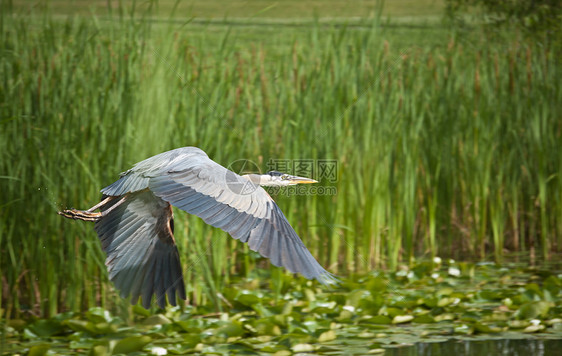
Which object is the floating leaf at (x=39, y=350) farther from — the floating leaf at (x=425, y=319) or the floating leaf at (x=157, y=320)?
the floating leaf at (x=425, y=319)

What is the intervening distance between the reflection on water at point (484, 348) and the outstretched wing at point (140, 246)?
116 cm

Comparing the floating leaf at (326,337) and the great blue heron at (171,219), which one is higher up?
the great blue heron at (171,219)

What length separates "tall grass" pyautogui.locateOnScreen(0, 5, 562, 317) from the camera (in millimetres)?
Result: 3619

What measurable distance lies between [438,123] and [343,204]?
3.20 feet

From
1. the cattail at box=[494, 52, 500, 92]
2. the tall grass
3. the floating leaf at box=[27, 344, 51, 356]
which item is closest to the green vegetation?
the floating leaf at box=[27, 344, 51, 356]

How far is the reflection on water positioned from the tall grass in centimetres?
90

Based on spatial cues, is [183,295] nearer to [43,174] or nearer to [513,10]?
[43,174]

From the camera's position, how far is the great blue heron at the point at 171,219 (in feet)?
7.83

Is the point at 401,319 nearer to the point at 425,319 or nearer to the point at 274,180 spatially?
the point at 425,319

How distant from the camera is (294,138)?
14.4ft

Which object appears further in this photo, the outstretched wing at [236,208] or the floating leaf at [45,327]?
the floating leaf at [45,327]

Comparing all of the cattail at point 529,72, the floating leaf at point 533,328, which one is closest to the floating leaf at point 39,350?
the floating leaf at point 533,328

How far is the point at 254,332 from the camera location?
137 inches

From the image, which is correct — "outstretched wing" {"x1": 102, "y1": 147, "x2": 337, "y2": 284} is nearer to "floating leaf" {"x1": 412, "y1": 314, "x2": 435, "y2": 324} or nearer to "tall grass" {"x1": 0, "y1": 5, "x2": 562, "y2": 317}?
"tall grass" {"x1": 0, "y1": 5, "x2": 562, "y2": 317}
